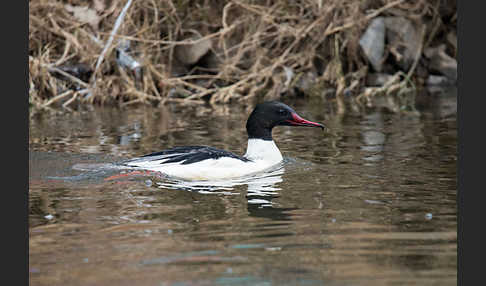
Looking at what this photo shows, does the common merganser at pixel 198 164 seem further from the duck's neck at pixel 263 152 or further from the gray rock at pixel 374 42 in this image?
the gray rock at pixel 374 42

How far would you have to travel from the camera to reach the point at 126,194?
6.71 m

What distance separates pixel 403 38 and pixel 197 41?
17.2 ft

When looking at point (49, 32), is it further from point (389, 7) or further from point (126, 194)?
point (126, 194)

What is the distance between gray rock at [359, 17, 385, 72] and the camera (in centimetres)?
1634

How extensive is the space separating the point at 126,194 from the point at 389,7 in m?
11.0

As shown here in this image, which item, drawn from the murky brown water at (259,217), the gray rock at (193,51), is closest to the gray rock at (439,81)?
the gray rock at (193,51)

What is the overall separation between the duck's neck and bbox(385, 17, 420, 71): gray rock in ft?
30.7

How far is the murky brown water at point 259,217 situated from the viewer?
4367mm

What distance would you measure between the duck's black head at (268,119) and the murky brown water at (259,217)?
0.46 metres

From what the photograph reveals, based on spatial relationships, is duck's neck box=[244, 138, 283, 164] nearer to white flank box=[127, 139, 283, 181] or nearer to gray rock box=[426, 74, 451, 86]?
white flank box=[127, 139, 283, 181]

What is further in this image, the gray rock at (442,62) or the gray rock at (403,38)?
the gray rock at (442,62)

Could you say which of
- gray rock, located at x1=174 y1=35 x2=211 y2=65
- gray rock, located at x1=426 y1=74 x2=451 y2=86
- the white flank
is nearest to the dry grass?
gray rock, located at x1=174 y1=35 x2=211 y2=65

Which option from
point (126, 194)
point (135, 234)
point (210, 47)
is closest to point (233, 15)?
point (210, 47)

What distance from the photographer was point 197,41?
14391 millimetres
